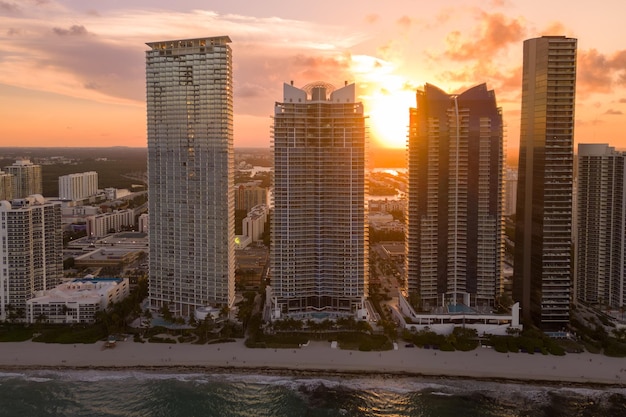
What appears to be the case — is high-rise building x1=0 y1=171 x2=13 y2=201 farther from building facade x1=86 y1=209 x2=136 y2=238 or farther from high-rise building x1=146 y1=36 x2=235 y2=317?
high-rise building x1=146 y1=36 x2=235 y2=317

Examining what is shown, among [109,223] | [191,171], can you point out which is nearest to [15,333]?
[191,171]

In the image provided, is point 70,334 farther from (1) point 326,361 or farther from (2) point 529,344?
(2) point 529,344

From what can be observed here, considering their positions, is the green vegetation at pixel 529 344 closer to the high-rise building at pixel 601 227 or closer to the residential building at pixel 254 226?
the high-rise building at pixel 601 227

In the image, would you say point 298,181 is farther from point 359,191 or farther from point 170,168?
point 170,168

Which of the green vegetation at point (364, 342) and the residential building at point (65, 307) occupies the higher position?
the residential building at point (65, 307)

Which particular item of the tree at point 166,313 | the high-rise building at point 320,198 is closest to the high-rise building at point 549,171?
the high-rise building at point 320,198

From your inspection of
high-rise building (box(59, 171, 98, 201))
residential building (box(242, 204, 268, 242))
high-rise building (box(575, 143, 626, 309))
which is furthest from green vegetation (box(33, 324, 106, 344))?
high-rise building (box(59, 171, 98, 201))
